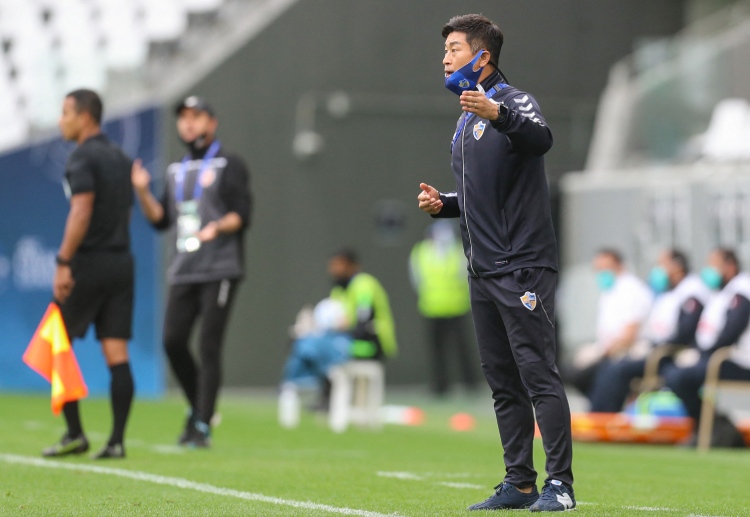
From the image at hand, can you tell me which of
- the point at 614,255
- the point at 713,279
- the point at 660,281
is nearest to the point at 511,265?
the point at 713,279

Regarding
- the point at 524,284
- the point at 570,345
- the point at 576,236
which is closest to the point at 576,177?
the point at 576,236

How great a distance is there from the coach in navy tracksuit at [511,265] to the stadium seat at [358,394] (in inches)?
287

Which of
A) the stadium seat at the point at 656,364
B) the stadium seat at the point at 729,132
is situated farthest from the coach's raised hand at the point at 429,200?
the stadium seat at the point at 729,132

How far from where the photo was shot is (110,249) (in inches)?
324

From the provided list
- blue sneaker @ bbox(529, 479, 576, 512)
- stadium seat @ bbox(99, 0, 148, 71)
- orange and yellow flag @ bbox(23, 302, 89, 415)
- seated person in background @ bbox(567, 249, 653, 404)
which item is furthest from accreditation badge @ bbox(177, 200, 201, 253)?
stadium seat @ bbox(99, 0, 148, 71)

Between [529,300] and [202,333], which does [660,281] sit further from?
[529,300]

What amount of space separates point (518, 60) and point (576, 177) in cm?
287

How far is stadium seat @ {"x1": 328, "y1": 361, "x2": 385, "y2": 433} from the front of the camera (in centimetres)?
1334

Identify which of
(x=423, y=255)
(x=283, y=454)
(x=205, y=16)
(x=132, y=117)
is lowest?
(x=283, y=454)

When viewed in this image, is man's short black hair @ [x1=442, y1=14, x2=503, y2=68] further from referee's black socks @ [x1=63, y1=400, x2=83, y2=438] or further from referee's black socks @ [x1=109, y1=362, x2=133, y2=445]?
referee's black socks @ [x1=63, y1=400, x2=83, y2=438]

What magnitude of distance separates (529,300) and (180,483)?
2073 mm

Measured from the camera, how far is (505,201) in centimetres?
572

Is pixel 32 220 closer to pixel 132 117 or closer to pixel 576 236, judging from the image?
pixel 132 117

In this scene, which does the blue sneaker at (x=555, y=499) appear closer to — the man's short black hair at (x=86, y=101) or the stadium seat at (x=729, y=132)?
the man's short black hair at (x=86, y=101)
